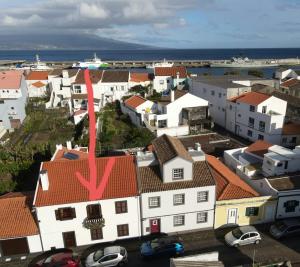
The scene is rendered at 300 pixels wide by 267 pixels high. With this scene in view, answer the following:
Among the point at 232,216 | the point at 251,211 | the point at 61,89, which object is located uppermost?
the point at 61,89

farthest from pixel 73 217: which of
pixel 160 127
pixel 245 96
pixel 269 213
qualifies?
pixel 245 96

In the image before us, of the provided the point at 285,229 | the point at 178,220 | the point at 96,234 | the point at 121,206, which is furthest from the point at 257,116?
Answer: the point at 96,234

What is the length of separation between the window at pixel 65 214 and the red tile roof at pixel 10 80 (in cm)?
6645

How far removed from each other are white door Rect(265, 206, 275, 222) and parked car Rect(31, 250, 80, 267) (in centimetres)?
2056

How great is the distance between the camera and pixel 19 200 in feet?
103

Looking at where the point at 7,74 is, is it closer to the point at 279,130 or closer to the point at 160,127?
the point at 160,127

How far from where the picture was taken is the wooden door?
29.5m

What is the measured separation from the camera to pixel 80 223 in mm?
29141

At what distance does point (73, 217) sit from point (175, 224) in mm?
10647

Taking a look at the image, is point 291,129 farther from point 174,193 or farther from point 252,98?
point 174,193

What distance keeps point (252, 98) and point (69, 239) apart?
147ft

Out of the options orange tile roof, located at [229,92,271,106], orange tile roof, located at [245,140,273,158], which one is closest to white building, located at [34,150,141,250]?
orange tile roof, located at [245,140,273,158]

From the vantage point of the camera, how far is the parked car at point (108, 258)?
2661 centimetres

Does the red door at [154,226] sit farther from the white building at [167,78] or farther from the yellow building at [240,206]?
the white building at [167,78]
